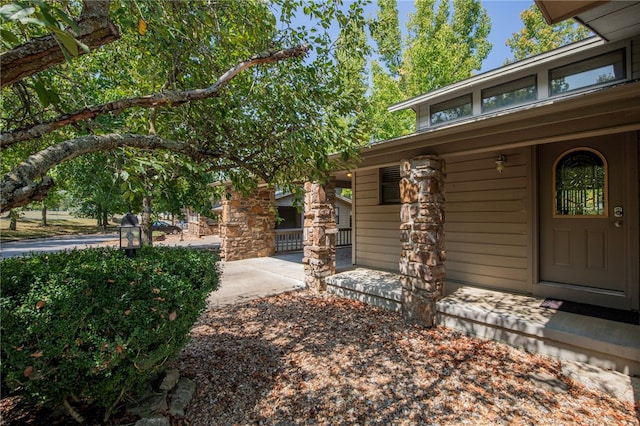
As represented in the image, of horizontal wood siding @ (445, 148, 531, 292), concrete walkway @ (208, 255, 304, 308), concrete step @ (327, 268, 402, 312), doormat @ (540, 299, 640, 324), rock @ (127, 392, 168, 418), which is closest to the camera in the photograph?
rock @ (127, 392, 168, 418)

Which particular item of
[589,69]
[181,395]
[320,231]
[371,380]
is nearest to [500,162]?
[589,69]

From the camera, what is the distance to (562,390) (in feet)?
8.78

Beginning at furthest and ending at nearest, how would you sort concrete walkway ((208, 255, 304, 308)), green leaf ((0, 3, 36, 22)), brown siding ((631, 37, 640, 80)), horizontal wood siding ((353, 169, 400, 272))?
horizontal wood siding ((353, 169, 400, 272)) < concrete walkway ((208, 255, 304, 308)) < brown siding ((631, 37, 640, 80)) < green leaf ((0, 3, 36, 22))

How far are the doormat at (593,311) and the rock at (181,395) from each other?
453 cm

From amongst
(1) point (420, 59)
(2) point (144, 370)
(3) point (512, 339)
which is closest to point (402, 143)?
(3) point (512, 339)

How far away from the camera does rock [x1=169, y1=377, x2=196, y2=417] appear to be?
2330 mm

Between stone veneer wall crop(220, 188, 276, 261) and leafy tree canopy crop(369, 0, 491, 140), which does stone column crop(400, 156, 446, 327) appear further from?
leafy tree canopy crop(369, 0, 491, 140)

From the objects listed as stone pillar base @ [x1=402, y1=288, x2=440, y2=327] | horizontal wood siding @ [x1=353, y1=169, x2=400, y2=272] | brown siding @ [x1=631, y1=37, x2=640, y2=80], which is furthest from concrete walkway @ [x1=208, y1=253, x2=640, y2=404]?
brown siding @ [x1=631, y1=37, x2=640, y2=80]

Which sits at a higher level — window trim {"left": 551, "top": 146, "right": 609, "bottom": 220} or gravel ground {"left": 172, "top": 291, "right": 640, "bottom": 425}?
window trim {"left": 551, "top": 146, "right": 609, "bottom": 220}

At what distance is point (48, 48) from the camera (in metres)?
1.55

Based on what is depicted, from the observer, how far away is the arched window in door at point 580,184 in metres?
3.98

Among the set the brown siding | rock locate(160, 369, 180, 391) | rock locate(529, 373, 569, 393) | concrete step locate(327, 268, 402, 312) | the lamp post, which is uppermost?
the brown siding

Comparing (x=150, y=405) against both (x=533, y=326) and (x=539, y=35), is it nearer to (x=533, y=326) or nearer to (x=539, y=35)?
(x=533, y=326)

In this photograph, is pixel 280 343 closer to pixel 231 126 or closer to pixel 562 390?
pixel 231 126
